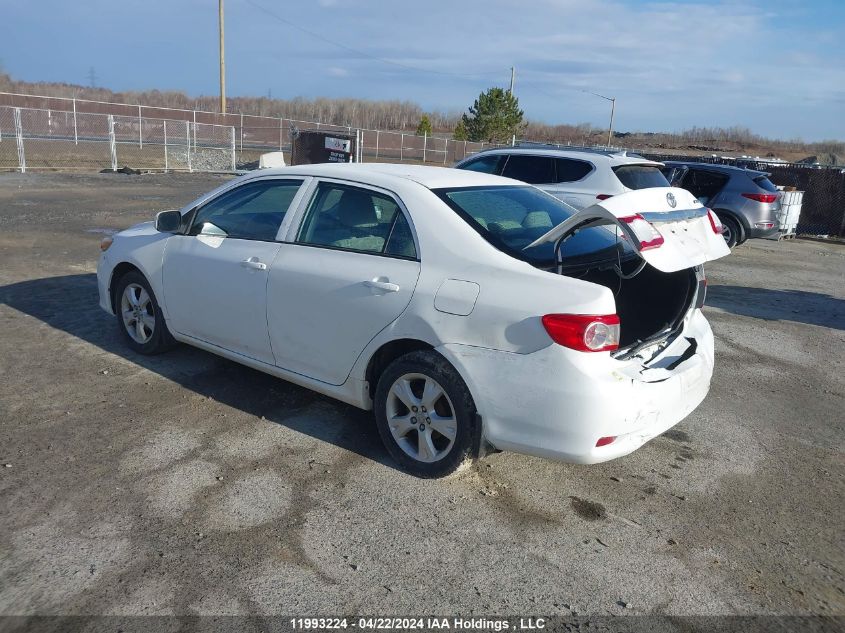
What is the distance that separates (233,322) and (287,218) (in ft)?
2.64

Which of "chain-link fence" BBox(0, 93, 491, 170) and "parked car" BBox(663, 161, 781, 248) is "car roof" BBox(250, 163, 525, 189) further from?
"chain-link fence" BBox(0, 93, 491, 170)

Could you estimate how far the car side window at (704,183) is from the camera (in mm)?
13883

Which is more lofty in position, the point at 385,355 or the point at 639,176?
the point at 639,176

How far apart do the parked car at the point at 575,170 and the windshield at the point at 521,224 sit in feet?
16.7

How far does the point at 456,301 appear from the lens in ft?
12.3

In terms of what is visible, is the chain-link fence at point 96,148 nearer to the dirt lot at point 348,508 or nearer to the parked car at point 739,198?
the parked car at point 739,198

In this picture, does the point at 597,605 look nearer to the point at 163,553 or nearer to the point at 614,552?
the point at 614,552

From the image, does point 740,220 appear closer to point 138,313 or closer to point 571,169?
point 571,169

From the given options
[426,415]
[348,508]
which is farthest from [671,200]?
[348,508]

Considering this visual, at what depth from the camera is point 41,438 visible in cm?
430

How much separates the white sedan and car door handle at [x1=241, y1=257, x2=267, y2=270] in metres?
0.02

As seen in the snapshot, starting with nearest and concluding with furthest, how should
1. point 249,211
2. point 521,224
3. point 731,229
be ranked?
1. point 521,224
2. point 249,211
3. point 731,229

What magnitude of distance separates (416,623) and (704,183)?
1302cm

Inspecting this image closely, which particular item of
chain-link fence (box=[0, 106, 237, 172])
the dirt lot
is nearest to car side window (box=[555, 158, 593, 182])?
the dirt lot
